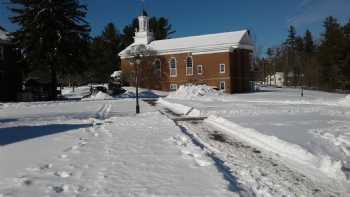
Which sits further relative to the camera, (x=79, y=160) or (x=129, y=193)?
(x=79, y=160)

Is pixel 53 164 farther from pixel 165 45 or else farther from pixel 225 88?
pixel 165 45

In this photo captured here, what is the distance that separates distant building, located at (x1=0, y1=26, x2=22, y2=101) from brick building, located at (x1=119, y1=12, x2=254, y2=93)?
23249mm

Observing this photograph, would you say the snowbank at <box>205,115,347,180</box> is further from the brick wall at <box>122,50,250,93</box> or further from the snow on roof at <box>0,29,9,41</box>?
the brick wall at <box>122,50,250,93</box>

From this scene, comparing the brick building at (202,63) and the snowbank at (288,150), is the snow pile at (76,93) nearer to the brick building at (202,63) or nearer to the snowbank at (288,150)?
the brick building at (202,63)

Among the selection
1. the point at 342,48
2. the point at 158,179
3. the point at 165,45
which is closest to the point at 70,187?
the point at 158,179

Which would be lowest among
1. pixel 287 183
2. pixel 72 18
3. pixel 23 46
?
Answer: pixel 287 183

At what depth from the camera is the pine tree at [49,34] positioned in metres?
37.9

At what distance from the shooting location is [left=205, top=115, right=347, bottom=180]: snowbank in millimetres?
7455

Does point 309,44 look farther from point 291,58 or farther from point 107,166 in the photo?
point 107,166

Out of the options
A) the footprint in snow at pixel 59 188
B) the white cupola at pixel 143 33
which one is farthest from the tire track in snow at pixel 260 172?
the white cupola at pixel 143 33

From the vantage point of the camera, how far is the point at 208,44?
56312 mm

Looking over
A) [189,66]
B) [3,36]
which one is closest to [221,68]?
[189,66]

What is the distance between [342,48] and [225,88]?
24.7 m

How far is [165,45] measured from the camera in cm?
6259
